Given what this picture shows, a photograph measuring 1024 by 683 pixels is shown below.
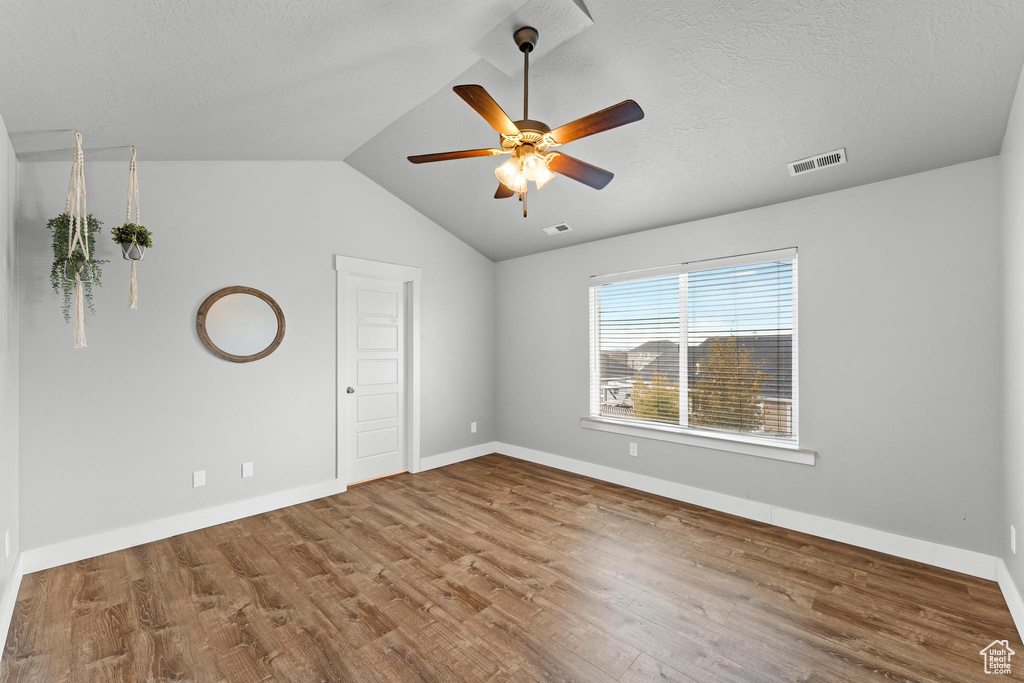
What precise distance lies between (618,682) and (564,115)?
308 cm

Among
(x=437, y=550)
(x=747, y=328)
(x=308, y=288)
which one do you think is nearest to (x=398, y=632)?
(x=437, y=550)

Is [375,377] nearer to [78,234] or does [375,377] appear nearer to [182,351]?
[182,351]

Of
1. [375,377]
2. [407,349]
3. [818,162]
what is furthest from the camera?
[407,349]

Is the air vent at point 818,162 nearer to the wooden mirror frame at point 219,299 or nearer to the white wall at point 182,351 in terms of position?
the white wall at point 182,351

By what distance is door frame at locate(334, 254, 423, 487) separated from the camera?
417 centimetres

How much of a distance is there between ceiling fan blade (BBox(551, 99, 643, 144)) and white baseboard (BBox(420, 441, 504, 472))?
3.79 metres

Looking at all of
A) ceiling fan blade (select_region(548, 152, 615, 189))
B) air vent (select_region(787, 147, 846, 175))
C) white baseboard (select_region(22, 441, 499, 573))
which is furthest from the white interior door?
air vent (select_region(787, 147, 846, 175))

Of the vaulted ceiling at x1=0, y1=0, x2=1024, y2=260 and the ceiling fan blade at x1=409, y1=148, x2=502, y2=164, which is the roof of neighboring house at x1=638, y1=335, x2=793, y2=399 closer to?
the vaulted ceiling at x1=0, y1=0, x2=1024, y2=260

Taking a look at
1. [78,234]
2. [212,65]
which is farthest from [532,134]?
[78,234]

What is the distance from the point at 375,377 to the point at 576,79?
129 inches

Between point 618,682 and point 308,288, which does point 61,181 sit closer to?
point 308,288

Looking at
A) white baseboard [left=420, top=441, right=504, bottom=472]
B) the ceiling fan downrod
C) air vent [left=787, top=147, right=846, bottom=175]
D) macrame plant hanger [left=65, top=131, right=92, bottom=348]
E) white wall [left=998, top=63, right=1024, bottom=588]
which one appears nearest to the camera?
white wall [left=998, top=63, right=1024, bottom=588]

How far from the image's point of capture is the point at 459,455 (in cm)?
520

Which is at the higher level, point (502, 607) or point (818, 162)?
point (818, 162)
